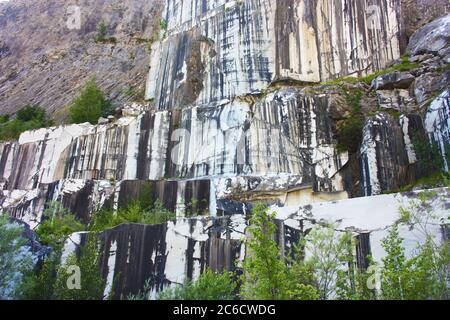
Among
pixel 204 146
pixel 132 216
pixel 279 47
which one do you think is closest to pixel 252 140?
pixel 204 146

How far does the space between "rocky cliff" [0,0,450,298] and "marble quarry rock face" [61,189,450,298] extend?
4 cm

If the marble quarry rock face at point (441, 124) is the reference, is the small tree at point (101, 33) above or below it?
above

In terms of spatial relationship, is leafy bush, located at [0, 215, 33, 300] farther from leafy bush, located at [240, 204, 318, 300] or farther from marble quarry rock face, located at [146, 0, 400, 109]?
marble quarry rock face, located at [146, 0, 400, 109]

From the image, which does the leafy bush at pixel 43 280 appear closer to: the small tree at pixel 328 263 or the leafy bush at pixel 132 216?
the leafy bush at pixel 132 216

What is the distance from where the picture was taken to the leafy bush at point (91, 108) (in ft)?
117

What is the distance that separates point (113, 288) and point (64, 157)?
1448 cm

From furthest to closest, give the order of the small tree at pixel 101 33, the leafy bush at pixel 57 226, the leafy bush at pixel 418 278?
the small tree at pixel 101 33
the leafy bush at pixel 57 226
the leafy bush at pixel 418 278

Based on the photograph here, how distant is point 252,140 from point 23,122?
19821mm

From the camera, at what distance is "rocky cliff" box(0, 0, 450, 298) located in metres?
18.5

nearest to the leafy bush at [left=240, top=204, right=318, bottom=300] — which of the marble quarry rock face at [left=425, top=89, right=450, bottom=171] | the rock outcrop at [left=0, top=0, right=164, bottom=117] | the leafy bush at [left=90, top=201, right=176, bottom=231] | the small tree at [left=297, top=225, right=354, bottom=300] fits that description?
the small tree at [left=297, top=225, right=354, bottom=300]

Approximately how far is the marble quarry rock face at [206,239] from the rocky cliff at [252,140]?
4cm

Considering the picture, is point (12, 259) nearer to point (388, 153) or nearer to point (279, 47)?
point (388, 153)

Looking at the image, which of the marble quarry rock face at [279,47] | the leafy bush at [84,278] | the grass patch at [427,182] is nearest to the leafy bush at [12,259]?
the leafy bush at [84,278]
